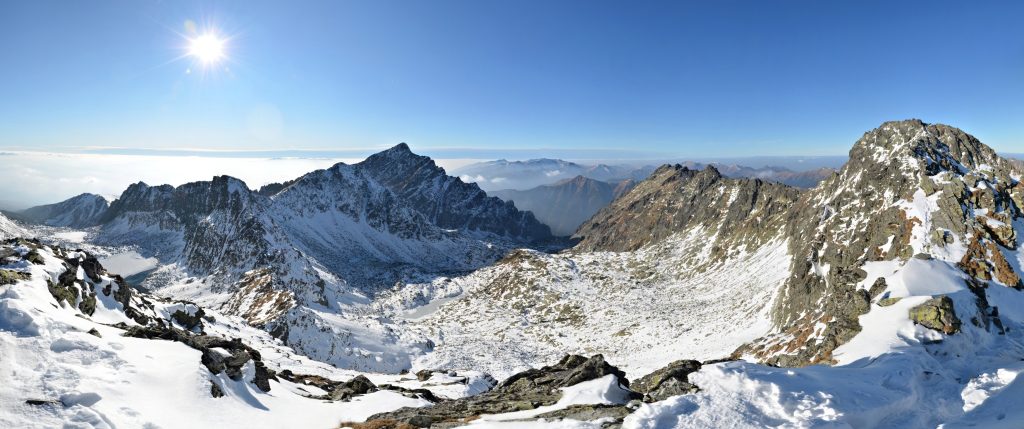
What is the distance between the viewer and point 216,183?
591ft

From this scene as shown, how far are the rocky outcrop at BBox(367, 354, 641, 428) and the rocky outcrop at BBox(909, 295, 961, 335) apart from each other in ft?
71.7

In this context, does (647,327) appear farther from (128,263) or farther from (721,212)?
(128,263)

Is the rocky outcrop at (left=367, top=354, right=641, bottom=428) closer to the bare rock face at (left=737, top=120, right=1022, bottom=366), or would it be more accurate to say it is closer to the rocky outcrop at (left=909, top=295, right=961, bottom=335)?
the bare rock face at (left=737, top=120, right=1022, bottom=366)

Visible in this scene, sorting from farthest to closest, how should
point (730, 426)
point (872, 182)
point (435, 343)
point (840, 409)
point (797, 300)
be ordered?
point (435, 343), point (872, 182), point (797, 300), point (840, 409), point (730, 426)

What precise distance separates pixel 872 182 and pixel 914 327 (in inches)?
2550

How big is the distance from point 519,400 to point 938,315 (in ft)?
92.8

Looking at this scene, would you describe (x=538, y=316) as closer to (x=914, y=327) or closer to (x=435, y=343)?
(x=435, y=343)

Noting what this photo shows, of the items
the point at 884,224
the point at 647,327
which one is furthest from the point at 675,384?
the point at 647,327

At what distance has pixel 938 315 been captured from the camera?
1101 inches

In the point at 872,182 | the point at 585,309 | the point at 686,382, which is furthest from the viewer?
the point at 585,309

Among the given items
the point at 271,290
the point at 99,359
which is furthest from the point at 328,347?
the point at 99,359

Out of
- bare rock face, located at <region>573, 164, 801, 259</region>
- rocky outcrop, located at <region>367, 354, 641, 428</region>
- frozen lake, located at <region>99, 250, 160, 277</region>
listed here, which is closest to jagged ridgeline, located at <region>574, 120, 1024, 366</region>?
bare rock face, located at <region>573, 164, 801, 259</region>

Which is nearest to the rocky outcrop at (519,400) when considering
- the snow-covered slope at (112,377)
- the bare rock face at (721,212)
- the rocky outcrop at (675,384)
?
the rocky outcrop at (675,384)

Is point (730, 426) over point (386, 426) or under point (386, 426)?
over
